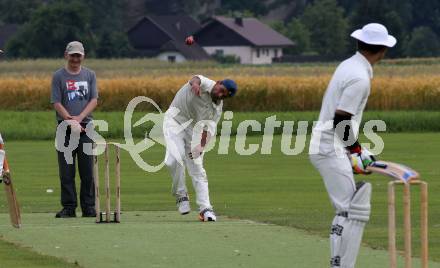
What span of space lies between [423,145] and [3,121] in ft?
49.0

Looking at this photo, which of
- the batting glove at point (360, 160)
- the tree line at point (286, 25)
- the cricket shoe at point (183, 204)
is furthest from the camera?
the tree line at point (286, 25)

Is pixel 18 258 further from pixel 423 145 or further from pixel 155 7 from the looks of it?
pixel 155 7

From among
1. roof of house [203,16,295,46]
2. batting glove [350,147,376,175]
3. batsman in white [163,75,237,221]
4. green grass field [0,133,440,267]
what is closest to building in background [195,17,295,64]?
roof of house [203,16,295,46]

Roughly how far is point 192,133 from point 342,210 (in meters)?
5.73

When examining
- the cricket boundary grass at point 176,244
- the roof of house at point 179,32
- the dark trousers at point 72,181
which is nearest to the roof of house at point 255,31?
the roof of house at point 179,32

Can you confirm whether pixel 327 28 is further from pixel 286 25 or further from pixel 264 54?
pixel 286 25

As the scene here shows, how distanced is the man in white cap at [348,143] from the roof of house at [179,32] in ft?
406

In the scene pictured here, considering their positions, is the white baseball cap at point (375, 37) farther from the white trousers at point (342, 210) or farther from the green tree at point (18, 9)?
the green tree at point (18, 9)

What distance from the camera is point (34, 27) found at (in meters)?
130

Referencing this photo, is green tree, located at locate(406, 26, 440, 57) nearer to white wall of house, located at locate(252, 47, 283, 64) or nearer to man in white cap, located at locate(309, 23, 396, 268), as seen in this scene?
white wall of house, located at locate(252, 47, 283, 64)

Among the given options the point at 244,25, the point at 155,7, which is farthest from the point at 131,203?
the point at 155,7

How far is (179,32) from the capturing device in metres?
147

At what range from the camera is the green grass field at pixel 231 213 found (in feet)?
44.5

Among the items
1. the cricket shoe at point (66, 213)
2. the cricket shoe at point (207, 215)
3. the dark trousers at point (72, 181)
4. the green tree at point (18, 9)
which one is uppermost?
the green tree at point (18, 9)
